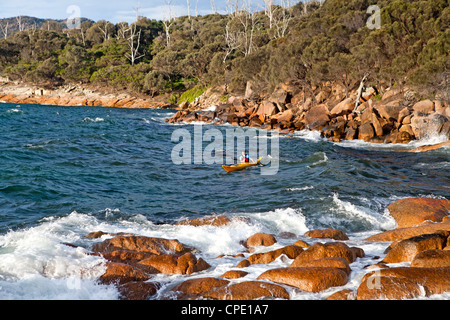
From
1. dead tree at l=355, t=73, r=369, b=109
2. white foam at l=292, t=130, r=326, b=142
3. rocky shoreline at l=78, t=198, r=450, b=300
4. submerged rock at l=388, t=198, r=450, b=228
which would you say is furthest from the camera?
dead tree at l=355, t=73, r=369, b=109

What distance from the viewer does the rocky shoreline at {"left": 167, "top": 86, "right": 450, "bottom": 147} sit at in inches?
1096

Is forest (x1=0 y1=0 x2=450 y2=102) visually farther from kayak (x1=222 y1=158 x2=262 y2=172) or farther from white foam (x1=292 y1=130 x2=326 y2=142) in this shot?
kayak (x1=222 y1=158 x2=262 y2=172)

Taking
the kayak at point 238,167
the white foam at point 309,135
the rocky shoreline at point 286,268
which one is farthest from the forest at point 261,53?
the rocky shoreline at point 286,268

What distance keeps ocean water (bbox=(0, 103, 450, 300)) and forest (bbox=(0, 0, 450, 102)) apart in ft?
40.9

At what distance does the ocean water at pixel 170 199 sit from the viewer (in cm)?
820

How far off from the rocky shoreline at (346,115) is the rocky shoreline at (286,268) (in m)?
18.9

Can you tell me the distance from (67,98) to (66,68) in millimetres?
8350

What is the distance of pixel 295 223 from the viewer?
40.7 ft

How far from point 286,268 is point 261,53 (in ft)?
172

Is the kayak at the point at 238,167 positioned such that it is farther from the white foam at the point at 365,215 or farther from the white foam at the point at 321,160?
the white foam at the point at 365,215

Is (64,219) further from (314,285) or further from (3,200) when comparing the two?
(314,285)

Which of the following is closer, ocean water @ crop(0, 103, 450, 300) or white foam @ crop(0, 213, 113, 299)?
white foam @ crop(0, 213, 113, 299)

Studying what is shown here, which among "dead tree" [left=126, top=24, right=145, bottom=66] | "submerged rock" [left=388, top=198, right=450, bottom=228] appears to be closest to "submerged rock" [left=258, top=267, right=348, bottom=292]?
"submerged rock" [left=388, top=198, right=450, bottom=228]
